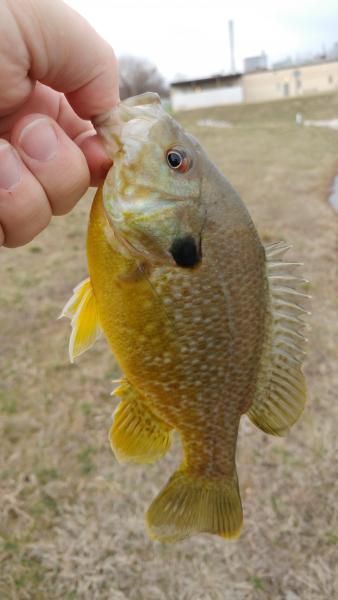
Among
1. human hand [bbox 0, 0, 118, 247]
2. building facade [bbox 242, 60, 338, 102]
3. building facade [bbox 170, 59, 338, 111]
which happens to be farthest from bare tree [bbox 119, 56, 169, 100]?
human hand [bbox 0, 0, 118, 247]

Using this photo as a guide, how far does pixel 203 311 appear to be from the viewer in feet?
5.24

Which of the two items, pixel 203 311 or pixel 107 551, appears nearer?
pixel 203 311

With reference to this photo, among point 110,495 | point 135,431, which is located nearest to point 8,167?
point 135,431

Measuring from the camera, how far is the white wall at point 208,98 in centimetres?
4503

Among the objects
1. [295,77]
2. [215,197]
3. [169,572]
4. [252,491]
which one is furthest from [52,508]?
[295,77]

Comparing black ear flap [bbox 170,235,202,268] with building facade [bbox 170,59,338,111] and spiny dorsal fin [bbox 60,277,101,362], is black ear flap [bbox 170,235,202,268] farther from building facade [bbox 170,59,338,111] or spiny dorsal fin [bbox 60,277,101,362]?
building facade [bbox 170,59,338,111]

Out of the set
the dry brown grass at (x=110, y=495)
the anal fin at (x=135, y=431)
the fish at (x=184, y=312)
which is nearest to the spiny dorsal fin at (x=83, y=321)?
the fish at (x=184, y=312)

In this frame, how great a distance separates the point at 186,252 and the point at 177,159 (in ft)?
0.96

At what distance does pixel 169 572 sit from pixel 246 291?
2.48 meters

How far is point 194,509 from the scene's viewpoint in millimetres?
1808

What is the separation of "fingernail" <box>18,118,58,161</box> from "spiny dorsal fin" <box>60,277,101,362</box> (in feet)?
1.46

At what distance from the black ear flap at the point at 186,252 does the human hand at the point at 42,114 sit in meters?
0.41

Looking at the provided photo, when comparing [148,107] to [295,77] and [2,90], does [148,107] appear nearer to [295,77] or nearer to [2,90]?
[2,90]

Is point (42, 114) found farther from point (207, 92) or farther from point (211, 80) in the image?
point (211, 80)
